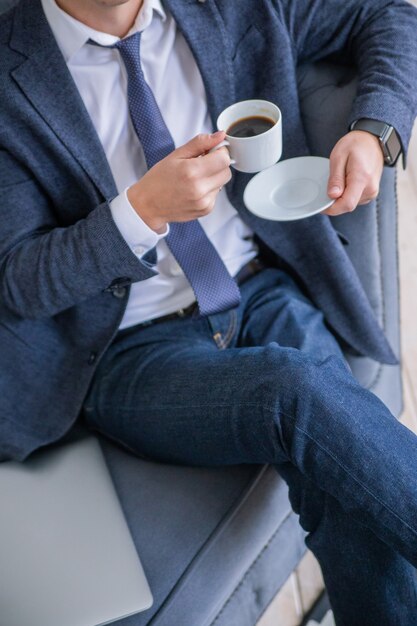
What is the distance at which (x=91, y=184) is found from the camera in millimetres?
1142

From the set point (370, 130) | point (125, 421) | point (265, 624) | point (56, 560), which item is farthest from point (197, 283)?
point (265, 624)

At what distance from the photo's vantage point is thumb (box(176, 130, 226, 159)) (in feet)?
3.12

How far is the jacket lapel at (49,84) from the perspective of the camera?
1.09 meters

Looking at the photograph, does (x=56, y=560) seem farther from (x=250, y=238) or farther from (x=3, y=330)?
(x=250, y=238)

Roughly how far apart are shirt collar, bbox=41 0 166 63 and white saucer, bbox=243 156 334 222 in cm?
31

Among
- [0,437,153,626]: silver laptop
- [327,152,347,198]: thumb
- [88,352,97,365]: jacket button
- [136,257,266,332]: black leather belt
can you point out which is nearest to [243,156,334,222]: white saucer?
[327,152,347,198]: thumb

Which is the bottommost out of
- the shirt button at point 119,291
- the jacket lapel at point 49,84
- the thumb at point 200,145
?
the shirt button at point 119,291

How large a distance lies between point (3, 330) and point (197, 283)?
35cm

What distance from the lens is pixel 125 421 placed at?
1229 millimetres

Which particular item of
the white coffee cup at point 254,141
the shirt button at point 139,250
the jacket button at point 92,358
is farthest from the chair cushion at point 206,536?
the white coffee cup at point 254,141

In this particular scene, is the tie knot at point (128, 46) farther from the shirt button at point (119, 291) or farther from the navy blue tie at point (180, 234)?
the shirt button at point (119, 291)

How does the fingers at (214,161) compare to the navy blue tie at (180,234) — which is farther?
the navy blue tie at (180,234)

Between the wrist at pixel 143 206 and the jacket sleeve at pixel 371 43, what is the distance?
369 millimetres

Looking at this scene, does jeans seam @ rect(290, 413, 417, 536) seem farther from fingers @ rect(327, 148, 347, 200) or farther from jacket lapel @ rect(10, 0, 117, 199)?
jacket lapel @ rect(10, 0, 117, 199)
